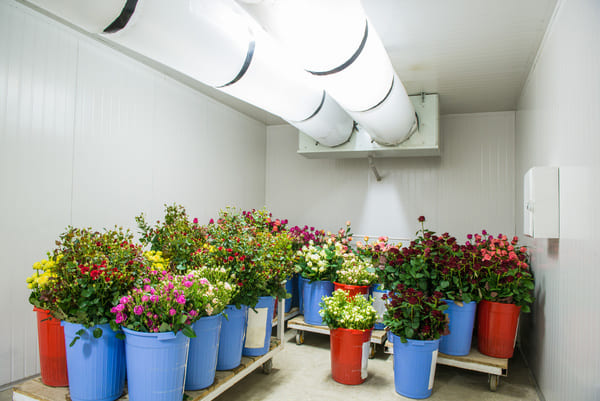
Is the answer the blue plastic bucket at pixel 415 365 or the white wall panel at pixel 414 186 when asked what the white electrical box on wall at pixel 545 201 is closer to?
the blue plastic bucket at pixel 415 365

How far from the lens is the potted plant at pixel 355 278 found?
3619 mm

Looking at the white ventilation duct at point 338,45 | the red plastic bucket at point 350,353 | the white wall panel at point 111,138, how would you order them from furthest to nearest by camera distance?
the white wall panel at point 111,138 → the red plastic bucket at point 350,353 → the white ventilation duct at point 338,45

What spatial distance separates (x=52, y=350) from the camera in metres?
2.04

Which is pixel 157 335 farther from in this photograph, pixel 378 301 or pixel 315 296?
pixel 378 301

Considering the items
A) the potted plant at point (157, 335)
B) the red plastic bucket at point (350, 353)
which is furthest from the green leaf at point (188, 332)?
the red plastic bucket at point (350, 353)

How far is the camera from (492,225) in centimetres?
471

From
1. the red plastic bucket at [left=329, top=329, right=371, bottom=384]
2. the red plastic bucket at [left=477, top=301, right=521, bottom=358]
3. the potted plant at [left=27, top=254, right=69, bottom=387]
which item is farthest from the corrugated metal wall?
the red plastic bucket at [left=477, top=301, right=521, bottom=358]

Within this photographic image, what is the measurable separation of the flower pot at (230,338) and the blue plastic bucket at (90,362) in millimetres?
721

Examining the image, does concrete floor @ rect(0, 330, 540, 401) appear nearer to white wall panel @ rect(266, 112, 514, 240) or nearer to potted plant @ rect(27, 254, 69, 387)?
potted plant @ rect(27, 254, 69, 387)

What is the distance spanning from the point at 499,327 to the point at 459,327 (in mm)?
320

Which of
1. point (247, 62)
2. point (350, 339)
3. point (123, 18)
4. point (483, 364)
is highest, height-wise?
point (247, 62)

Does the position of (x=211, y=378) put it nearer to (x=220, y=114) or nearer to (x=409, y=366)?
(x=409, y=366)

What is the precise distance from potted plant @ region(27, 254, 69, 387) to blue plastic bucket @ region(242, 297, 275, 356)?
1.15 m

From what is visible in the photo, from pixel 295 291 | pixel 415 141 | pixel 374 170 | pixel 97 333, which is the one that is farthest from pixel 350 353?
pixel 374 170
